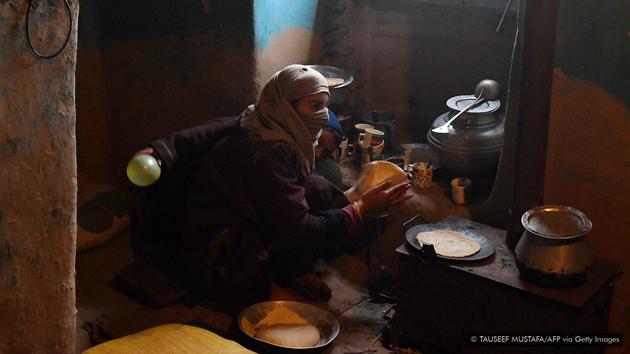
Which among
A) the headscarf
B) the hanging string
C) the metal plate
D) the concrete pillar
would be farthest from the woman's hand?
the hanging string

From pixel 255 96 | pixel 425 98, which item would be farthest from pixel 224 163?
pixel 425 98

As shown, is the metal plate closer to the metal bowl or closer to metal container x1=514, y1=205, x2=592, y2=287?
metal container x1=514, y1=205, x2=592, y2=287

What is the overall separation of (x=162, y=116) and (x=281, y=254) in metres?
1.25

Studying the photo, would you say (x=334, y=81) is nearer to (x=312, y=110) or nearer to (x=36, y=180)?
(x=312, y=110)

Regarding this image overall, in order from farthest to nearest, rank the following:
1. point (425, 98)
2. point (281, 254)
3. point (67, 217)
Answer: point (425, 98) → point (281, 254) → point (67, 217)

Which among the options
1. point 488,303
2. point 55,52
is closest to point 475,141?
point 488,303

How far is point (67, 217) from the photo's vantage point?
80.9 inches

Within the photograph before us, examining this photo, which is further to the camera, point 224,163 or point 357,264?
point 357,264

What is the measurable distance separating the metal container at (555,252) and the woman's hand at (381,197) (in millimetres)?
718

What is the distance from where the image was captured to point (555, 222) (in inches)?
110

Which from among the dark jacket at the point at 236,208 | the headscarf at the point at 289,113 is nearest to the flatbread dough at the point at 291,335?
the dark jacket at the point at 236,208

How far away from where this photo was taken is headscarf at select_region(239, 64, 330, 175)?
3.21 m

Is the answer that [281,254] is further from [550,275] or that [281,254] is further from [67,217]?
[67,217]

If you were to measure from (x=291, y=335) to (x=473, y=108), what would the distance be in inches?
67.5
